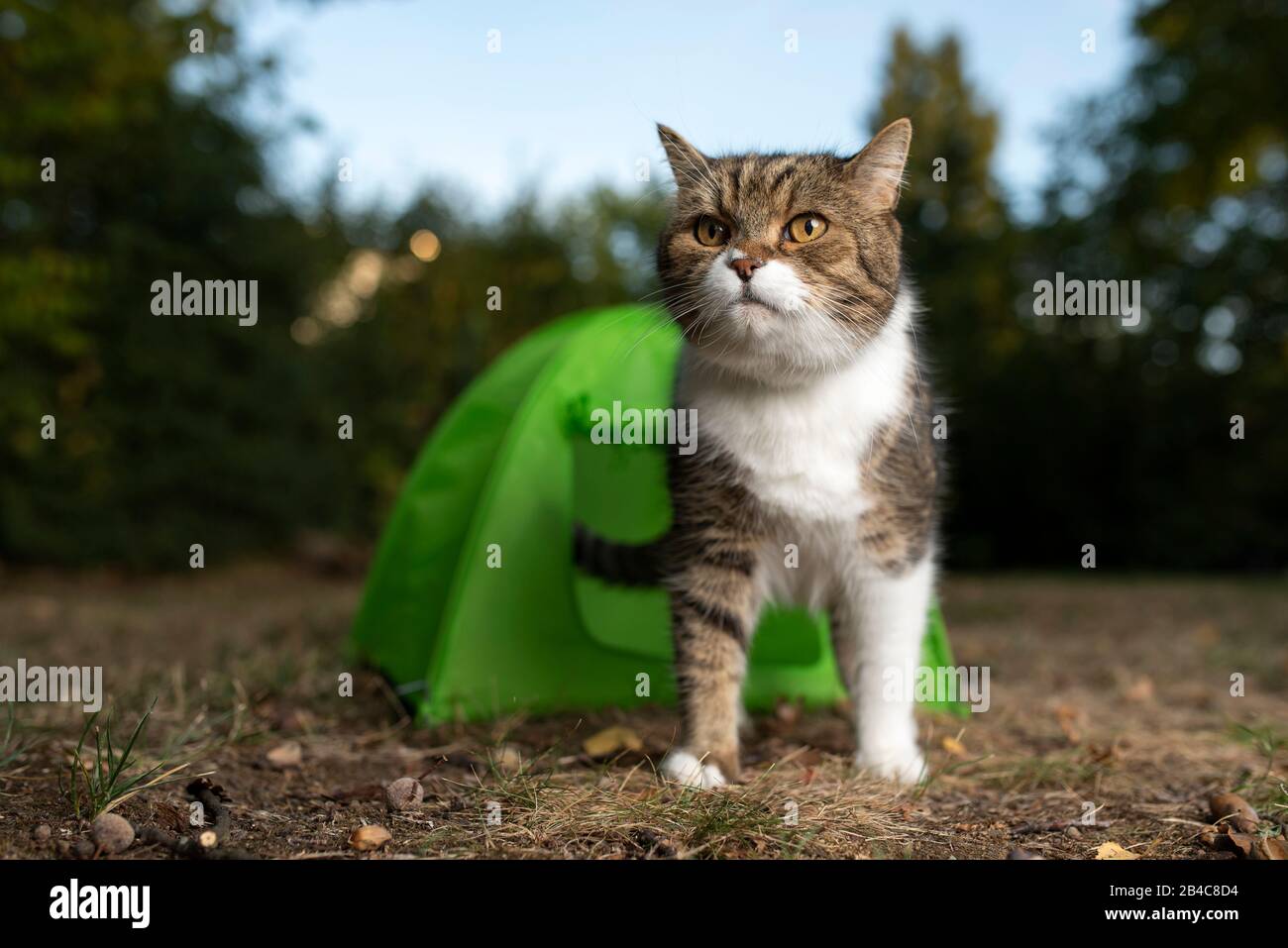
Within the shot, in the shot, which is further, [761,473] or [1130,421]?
[1130,421]

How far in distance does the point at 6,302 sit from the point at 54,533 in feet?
5.62

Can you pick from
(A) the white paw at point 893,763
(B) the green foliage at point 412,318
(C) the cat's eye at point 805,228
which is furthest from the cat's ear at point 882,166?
(B) the green foliage at point 412,318

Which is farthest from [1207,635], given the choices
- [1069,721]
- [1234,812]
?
[1234,812]

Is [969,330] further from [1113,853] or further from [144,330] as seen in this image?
[1113,853]

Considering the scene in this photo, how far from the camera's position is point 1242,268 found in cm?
798

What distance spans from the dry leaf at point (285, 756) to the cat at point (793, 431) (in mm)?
866

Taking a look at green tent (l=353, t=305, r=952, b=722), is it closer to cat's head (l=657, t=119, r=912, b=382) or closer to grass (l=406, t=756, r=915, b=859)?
cat's head (l=657, t=119, r=912, b=382)

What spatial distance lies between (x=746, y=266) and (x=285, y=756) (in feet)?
4.99

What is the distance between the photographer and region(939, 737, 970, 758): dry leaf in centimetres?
248

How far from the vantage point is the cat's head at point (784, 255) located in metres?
2.03

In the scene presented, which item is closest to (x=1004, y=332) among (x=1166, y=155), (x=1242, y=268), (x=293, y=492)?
(x=1242, y=268)

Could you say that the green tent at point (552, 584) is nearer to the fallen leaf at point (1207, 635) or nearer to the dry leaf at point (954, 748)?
the dry leaf at point (954, 748)

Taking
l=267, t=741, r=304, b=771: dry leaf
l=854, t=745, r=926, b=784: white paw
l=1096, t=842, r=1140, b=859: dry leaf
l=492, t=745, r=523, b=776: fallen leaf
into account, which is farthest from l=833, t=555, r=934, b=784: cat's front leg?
l=267, t=741, r=304, b=771: dry leaf

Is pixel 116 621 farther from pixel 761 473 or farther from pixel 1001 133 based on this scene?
pixel 1001 133
